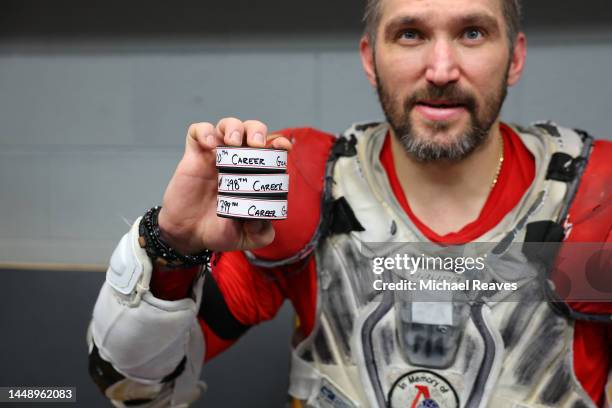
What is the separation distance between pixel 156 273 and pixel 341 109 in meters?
1.04

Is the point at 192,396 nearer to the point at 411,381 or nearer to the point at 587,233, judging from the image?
the point at 411,381

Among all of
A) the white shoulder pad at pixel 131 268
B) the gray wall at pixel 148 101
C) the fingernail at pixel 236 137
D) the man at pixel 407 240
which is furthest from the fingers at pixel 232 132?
the gray wall at pixel 148 101

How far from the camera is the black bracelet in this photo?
979 mm

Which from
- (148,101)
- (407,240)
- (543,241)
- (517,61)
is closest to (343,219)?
(407,240)

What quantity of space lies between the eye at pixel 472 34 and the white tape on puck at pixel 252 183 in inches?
18.1

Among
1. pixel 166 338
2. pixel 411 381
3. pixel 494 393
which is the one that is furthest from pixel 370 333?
pixel 166 338

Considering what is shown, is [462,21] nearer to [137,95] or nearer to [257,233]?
[257,233]

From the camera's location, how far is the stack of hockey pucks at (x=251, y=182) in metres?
0.81

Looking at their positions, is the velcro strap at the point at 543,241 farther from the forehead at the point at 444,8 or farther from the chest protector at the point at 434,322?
the forehead at the point at 444,8

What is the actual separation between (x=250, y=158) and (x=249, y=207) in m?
0.06

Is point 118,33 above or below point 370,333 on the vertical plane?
above

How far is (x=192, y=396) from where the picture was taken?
1.19 meters

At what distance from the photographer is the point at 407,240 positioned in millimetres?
1106
